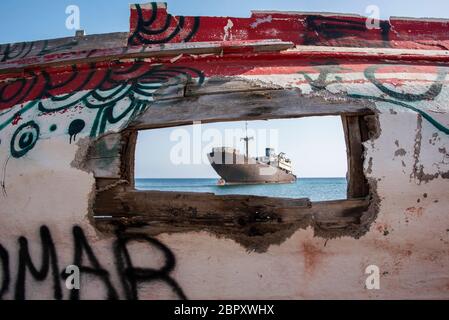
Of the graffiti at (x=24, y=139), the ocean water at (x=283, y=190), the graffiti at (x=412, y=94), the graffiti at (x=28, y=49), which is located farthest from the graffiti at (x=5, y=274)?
the ocean water at (x=283, y=190)

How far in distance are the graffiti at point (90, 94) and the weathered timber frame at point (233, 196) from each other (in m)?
0.14

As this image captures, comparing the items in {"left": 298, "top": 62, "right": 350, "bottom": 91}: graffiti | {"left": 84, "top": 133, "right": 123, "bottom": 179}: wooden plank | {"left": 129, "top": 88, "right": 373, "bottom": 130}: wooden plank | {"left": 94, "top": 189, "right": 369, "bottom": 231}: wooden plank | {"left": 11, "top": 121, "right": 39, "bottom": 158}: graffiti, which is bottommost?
{"left": 94, "top": 189, "right": 369, "bottom": 231}: wooden plank

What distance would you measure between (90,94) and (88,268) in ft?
4.29

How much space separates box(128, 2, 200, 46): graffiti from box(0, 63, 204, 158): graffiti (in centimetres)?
37

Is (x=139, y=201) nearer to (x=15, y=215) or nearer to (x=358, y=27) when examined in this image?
(x=15, y=215)

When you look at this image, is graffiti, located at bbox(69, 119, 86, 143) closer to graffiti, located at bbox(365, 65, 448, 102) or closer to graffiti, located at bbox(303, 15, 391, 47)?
graffiti, located at bbox(303, 15, 391, 47)

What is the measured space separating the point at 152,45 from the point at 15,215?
5.65ft

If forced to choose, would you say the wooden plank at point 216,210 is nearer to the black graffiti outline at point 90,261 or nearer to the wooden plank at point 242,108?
the black graffiti outline at point 90,261

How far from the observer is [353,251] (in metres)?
2.33

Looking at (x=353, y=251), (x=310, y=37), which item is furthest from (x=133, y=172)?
(x=310, y=37)

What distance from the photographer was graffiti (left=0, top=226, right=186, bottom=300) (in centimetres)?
246

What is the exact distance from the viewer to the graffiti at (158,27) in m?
3.16
